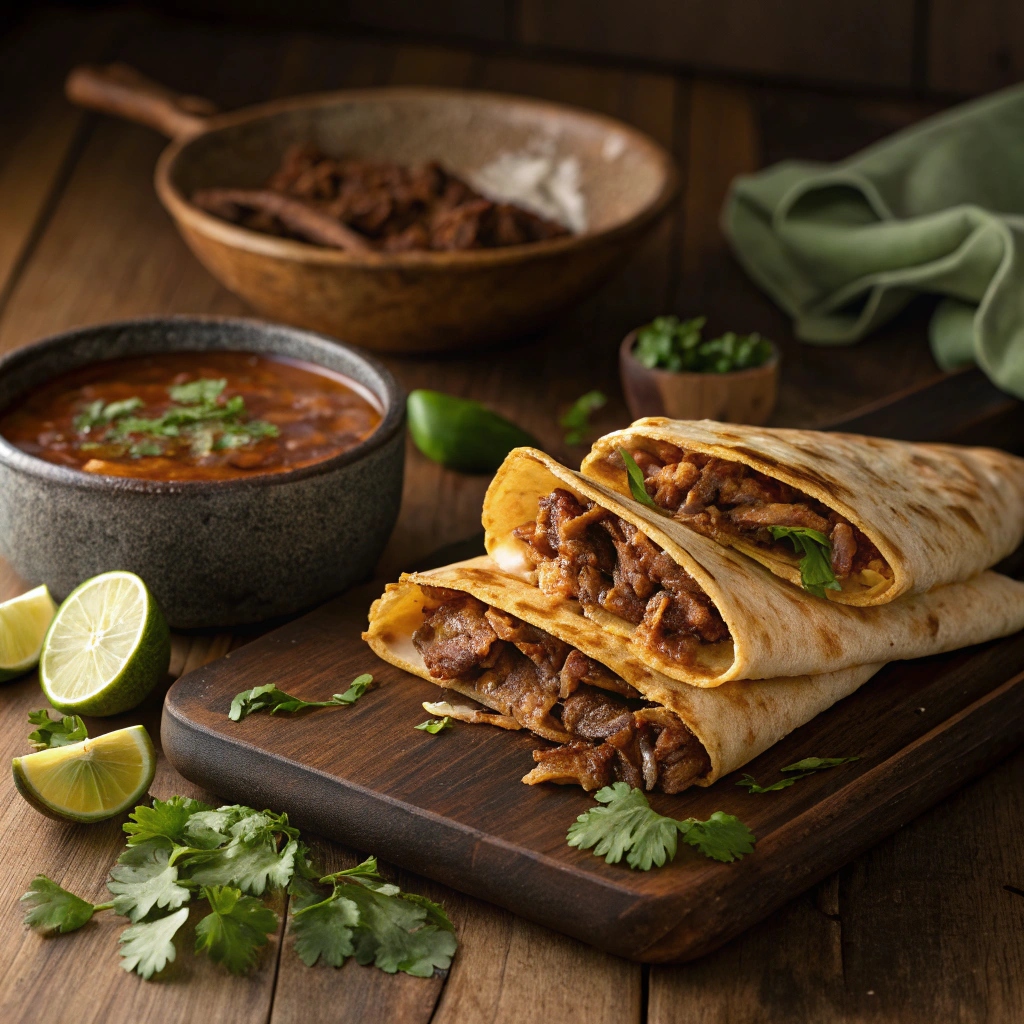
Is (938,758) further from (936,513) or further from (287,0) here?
(287,0)

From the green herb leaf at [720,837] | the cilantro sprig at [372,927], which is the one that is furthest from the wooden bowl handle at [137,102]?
the green herb leaf at [720,837]

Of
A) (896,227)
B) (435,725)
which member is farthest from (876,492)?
(896,227)

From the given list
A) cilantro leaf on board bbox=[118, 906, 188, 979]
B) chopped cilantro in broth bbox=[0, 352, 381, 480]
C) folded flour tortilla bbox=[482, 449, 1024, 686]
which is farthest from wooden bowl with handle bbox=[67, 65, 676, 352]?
cilantro leaf on board bbox=[118, 906, 188, 979]

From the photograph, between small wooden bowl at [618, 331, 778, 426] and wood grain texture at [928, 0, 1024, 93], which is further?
wood grain texture at [928, 0, 1024, 93]

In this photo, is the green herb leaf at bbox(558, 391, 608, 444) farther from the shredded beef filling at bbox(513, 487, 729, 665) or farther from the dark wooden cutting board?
the dark wooden cutting board

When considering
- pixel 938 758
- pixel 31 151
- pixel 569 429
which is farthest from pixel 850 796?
pixel 31 151
